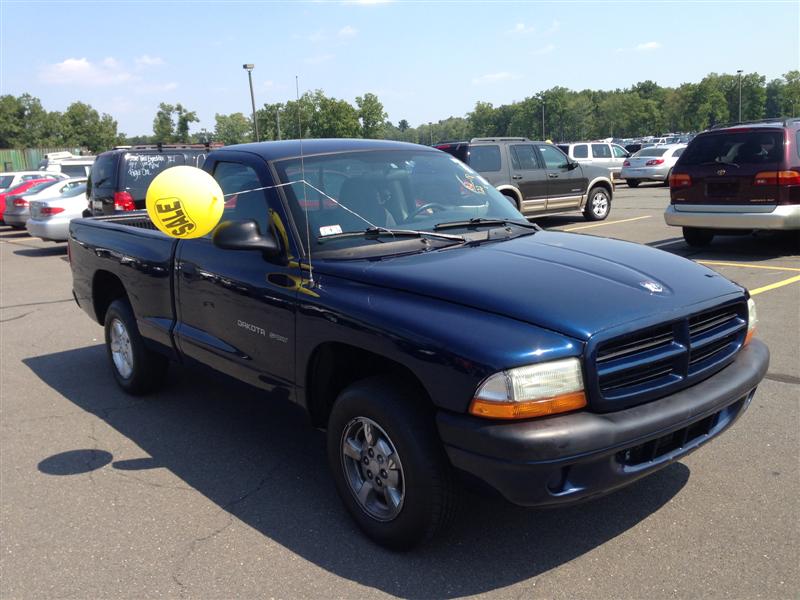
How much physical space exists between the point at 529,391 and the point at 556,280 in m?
0.68

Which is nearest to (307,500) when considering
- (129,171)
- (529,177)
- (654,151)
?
(129,171)

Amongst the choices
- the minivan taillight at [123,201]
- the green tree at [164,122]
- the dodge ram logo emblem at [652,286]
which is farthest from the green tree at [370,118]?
the green tree at [164,122]

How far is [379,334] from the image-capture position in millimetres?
3025

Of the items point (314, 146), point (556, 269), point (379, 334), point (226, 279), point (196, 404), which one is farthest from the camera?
point (196, 404)

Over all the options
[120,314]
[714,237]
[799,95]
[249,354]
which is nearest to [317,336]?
[249,354]

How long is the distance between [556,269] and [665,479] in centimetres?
136

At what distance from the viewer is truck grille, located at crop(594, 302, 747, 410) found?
2.79 meters

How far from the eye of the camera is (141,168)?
1252 centimetres

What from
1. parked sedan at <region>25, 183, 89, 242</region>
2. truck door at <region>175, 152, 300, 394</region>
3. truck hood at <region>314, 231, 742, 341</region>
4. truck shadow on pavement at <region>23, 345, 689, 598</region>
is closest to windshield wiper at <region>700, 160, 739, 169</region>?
truck hood at <region>314, 231, 742, 341</region>

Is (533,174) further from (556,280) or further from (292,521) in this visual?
(292,521)

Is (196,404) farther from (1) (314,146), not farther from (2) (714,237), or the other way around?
(2) (714,237)

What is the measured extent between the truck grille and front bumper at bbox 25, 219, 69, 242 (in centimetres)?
1503

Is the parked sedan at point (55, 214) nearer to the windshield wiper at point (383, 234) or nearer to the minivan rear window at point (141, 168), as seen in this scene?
the minivan rear window at point (141, 168)

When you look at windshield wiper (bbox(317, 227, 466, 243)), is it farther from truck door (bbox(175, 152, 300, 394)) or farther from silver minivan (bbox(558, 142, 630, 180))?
silver minivan (bbox(558, 142, 630, 180))
